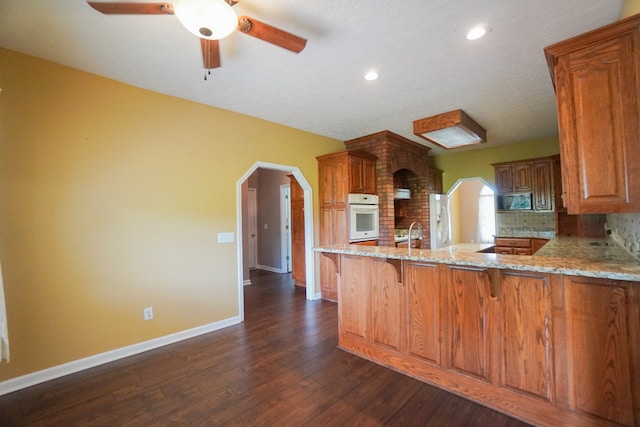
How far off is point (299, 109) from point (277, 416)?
3.27 meters

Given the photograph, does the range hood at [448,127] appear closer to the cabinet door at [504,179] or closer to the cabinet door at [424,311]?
the cabinet door at [504,179]

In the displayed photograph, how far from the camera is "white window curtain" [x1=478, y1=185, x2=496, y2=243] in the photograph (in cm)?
805

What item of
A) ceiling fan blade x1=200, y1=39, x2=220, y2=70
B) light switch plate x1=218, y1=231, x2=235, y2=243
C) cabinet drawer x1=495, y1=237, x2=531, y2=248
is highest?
ceiling fan blade x1=200, y1=39, x2=220, y2=70

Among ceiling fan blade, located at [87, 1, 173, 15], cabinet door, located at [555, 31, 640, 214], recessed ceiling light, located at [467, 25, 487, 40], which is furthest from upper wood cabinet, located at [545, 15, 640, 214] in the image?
ceiling fan blade, located at [87, 1, 173, 15]

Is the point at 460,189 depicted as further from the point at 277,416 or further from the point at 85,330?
the point at 85,330

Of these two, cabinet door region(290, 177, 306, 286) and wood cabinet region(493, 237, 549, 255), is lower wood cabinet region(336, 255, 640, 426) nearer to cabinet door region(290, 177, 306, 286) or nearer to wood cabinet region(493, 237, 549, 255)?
cabinet door region(290, 177, 306, 286)

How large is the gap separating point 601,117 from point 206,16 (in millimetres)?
2284

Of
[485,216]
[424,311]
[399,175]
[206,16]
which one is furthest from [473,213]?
[206,16]

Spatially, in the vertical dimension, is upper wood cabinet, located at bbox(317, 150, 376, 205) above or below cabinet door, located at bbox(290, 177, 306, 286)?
above

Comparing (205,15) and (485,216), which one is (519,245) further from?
(205,15)

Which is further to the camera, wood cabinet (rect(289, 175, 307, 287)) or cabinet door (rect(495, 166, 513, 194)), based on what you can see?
wood cabinet (rect(289, 175, 307, 287))

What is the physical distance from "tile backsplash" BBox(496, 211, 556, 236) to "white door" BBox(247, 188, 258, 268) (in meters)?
5.75

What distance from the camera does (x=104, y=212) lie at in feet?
8.87

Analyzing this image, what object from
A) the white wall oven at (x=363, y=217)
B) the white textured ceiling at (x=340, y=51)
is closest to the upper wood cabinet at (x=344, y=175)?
the white wall oven at (x=363, y=217)
